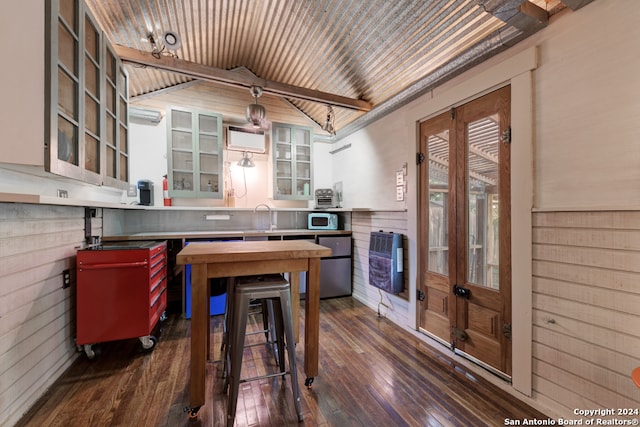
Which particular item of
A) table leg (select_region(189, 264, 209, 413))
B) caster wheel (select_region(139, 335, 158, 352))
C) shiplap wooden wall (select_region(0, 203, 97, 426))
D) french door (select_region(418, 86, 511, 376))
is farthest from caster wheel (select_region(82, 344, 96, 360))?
french door (select_region(418, 86, 511, 376))

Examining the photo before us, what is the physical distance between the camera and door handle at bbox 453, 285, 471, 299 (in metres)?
2.20

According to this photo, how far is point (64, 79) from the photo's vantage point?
1.68 metres

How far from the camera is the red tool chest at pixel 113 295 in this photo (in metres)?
2.07

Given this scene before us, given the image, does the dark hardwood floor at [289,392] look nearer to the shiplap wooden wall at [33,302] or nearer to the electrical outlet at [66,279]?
the shiplap wooden wall at [33,302]

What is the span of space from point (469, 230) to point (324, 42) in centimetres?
254

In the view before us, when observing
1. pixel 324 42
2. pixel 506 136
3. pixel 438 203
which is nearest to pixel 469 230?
pixel 438 203

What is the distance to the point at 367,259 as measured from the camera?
3.64 metres

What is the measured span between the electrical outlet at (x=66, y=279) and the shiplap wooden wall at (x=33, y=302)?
34 mm

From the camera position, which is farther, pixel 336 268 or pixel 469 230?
pixel 336 268

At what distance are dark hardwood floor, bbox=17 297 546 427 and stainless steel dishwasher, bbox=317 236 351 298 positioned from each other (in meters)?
1.34

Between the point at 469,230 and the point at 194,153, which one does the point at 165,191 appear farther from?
the point at 469,230

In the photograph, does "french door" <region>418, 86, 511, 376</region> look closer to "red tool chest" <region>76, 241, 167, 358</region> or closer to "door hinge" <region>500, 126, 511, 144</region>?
"door hinge" <region>500, 126, 511, 144</region>

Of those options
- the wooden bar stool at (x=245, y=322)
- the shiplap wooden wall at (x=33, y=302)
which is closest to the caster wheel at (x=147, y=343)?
the shiplap wooden wall at (x=33, y=302)

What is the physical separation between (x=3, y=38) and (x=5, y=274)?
1.31 metres
